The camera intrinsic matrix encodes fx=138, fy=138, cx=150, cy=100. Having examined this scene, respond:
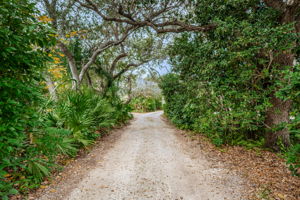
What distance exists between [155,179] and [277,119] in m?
4.47

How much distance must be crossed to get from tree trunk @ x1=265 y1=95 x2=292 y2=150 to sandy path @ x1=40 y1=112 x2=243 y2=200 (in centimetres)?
259

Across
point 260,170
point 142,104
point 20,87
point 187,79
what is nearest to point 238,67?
point 187,79

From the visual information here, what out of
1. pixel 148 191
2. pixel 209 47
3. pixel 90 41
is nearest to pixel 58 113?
pixel 148 191

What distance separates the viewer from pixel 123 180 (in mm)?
3102

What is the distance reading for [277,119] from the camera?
4551 millimetres

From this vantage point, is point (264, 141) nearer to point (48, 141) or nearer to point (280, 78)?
point (280, 78)

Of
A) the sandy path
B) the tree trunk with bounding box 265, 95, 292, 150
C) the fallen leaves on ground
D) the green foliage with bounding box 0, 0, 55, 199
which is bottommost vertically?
the fallen leaves on ground

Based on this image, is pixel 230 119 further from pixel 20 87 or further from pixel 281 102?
pixel 20 87

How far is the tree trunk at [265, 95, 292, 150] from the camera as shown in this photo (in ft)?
14.8

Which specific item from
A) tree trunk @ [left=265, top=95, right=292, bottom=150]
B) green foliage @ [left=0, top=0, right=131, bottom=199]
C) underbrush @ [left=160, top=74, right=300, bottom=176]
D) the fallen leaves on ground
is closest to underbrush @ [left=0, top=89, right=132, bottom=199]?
green foliage @ [left=0, top=0, right=131, bottom=199]

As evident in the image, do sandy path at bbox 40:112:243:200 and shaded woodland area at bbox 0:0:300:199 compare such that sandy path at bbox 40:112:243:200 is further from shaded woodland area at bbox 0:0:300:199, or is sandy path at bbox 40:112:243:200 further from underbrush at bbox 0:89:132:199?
shaded woodland area at bbox 0:0:300:199

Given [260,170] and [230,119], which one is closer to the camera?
[260,170]

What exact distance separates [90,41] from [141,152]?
7816 millimetres

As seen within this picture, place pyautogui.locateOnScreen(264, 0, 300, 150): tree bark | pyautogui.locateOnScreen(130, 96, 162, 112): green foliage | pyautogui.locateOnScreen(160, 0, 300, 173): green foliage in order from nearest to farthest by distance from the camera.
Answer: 1. pyautogui.locateOnScreen(160, 0, 300, 173): green foliage
2. pyautogui.locateOnScreen(264, 0, 300, 150): tree bark
3. pyautogui.locateOnScreen(130, 96, 162, 112): green foliage
